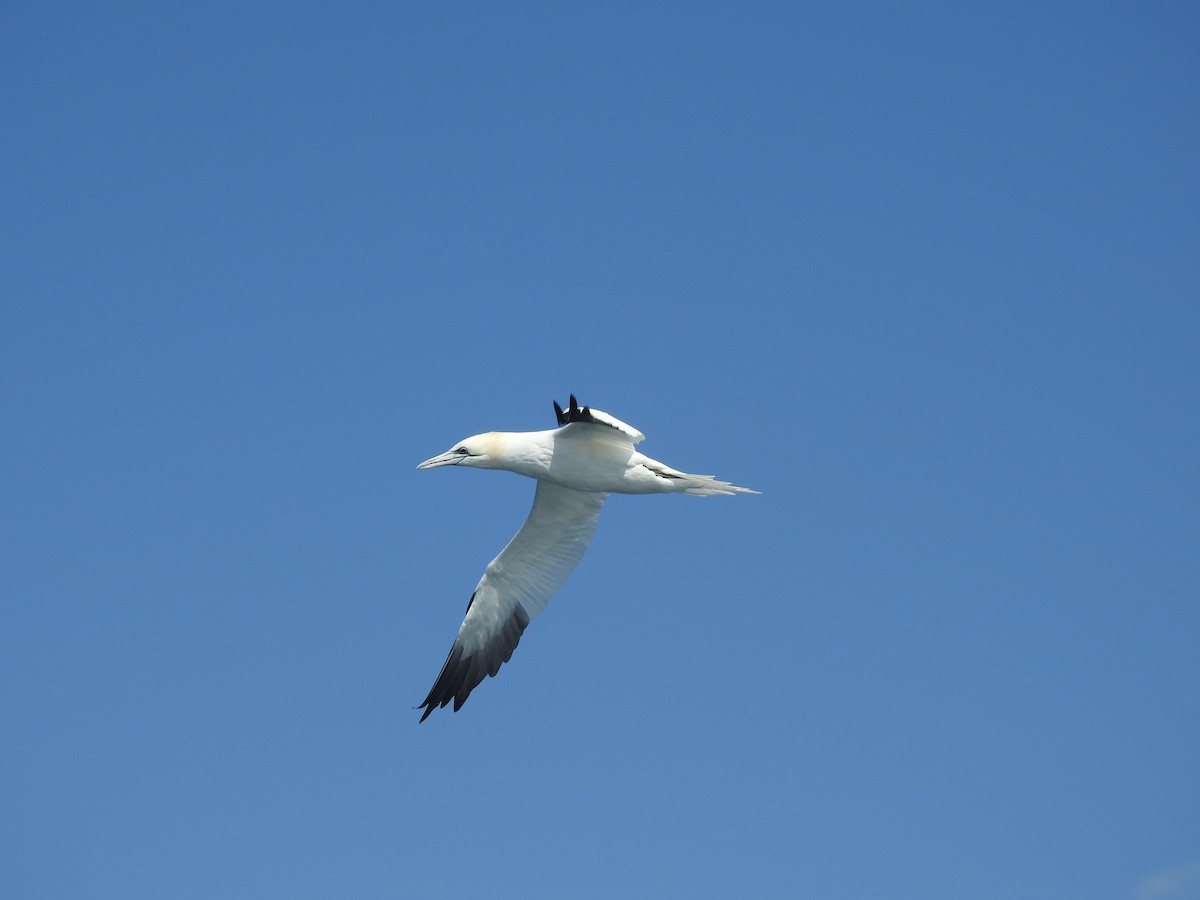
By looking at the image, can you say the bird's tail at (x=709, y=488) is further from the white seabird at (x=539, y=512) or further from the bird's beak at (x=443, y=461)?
the bird's beak at (x=443, y=461)

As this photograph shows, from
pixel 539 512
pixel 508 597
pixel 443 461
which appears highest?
pixel 539 512

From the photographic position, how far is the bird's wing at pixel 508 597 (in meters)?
16.7

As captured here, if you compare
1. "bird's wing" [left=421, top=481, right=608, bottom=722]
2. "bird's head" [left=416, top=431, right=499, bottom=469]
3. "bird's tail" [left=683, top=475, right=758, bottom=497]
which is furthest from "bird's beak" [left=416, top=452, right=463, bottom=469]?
"bird's tail" [left=683, top=475, right=758, bottom=497]

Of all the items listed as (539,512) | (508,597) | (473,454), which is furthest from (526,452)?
(508,597)

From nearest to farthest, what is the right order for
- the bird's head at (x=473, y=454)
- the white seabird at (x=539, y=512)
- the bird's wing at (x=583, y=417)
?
1. the bird's wing at (x=583, y=417)
2. the white seabird at (x=539, y=512)
3. the bird's head at (x=473, y=454)

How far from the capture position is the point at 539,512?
16547mm

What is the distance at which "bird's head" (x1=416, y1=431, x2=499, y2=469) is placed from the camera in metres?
15.2

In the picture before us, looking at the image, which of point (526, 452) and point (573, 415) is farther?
point (526, 452)

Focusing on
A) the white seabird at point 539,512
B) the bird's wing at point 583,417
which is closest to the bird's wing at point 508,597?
the white seabird at point 539,512

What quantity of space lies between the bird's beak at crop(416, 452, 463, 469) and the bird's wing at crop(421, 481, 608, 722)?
1.66 m

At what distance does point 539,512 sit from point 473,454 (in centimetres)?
166

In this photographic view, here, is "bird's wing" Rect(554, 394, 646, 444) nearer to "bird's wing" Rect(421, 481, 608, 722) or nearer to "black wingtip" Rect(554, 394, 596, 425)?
"black wingtip" Rect(554, 394, 596, 425)

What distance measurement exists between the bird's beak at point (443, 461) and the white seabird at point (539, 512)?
0.04ft

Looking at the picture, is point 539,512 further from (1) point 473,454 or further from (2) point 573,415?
(2) point 573,415
